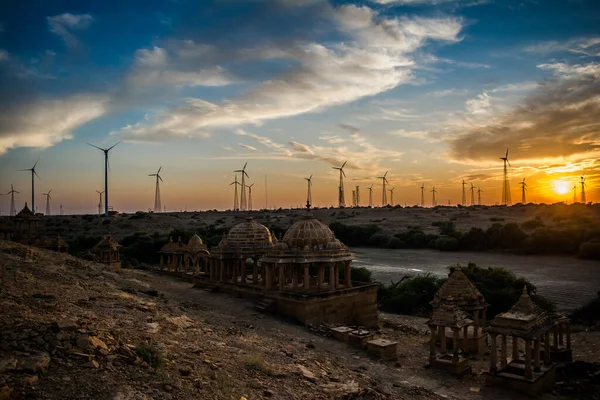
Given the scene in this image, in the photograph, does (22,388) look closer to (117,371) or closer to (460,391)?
(117,371)

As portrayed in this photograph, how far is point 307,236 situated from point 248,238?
591 cm

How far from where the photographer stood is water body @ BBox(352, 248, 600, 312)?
4088cm

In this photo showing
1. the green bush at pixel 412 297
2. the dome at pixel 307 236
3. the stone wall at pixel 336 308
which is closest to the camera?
the stone wall at pixel 336 308

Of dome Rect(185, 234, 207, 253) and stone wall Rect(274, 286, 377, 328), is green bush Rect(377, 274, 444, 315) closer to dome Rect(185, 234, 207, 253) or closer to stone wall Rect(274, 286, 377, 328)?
stone wall Rect(274, 286, 377, 328)

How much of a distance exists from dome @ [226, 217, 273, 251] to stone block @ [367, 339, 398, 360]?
13036 mm

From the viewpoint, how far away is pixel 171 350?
14992 millimetres

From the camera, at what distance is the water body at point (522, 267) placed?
1609 inches

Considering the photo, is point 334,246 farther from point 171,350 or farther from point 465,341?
point 171,350

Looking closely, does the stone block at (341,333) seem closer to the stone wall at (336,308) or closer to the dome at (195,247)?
the stone wall at (336,308)

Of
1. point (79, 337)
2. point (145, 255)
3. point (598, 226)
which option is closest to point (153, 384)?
point (79, 337)

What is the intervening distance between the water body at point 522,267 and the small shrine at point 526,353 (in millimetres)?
18498

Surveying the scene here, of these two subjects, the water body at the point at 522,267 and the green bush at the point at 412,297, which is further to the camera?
the water body at the point at 522,267

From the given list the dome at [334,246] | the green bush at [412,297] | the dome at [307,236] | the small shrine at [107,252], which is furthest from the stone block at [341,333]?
the small shrine at [107,252]

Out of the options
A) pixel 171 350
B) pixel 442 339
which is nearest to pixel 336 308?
pixel 442 339
